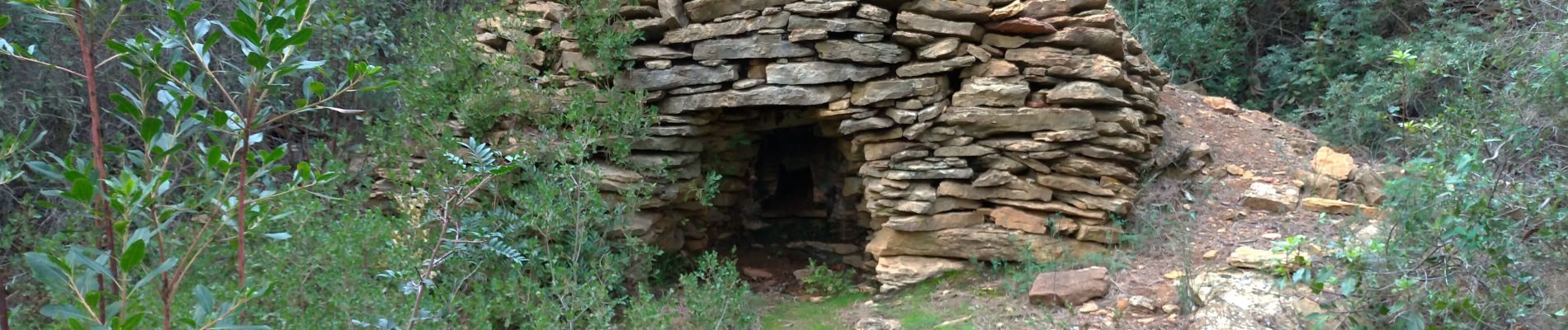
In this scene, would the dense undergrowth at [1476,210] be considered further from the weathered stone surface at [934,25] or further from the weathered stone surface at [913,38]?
the weathered stone surface at [913,38]

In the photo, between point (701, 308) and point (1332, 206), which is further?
point (1332, 206)

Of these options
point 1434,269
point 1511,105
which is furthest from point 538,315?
point 1511,105

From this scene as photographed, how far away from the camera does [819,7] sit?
525 cm

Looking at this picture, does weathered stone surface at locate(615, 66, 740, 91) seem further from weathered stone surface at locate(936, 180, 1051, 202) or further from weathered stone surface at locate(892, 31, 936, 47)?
weathered stone surface at locate(936, 180, 1051, 202)

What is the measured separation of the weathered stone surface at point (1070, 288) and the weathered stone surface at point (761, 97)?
58.5 inches

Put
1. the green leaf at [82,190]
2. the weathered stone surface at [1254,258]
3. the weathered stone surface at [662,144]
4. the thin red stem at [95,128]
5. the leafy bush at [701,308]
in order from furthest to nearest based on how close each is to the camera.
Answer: the weathered stone surface at [662,144] → the leafy bush at [701,308] → the weathered stone surface at [1254,258] → the thin red stem at [95,128] → the green leaf at [82,190]

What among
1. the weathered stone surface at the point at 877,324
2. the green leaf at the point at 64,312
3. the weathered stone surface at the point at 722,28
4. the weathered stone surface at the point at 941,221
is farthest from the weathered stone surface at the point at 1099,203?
the green leaf at the point at 64,312

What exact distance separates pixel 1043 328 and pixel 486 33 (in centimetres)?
350

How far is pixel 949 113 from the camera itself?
5223 mm

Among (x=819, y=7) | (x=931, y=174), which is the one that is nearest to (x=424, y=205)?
(x=819, y=7)

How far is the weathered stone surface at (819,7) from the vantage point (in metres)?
5.23

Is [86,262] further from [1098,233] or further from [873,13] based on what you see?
[1098,233]

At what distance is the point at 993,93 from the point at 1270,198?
1585 millimetres

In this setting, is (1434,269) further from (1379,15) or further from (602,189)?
(1379,15)
